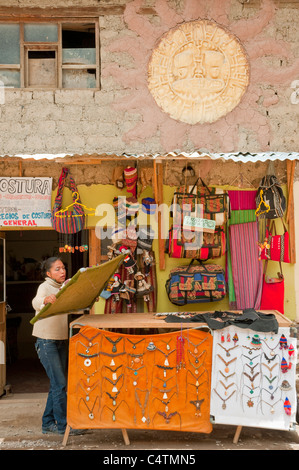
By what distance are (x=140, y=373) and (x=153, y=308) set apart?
5.40 feet

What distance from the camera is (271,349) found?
17.0 ft

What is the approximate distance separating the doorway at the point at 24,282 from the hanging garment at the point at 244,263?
3.67m

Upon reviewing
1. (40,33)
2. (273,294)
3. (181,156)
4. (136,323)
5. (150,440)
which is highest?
(40,33)

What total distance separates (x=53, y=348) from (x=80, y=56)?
13.5 feet

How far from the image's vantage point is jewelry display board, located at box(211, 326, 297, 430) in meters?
5.10

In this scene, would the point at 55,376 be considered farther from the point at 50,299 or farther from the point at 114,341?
the point at 50,299

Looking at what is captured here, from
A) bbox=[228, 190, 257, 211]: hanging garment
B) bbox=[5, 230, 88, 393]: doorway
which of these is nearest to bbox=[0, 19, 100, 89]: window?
bbox=[228, 190, 257, 211]: hanging garment

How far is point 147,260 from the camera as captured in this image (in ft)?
22.0

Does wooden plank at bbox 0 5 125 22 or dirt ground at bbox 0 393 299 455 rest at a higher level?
wooden plank at bbox 0 5 125 22

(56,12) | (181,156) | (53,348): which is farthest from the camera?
(56,12)

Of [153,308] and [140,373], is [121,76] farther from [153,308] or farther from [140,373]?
[140,373]

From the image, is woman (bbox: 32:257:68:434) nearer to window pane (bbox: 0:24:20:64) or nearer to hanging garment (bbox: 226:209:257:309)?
hanging garment (bbox: 226:209:257:309)

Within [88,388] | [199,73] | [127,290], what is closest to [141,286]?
[127,290]

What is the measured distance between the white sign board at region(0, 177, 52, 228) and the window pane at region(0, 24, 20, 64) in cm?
175
